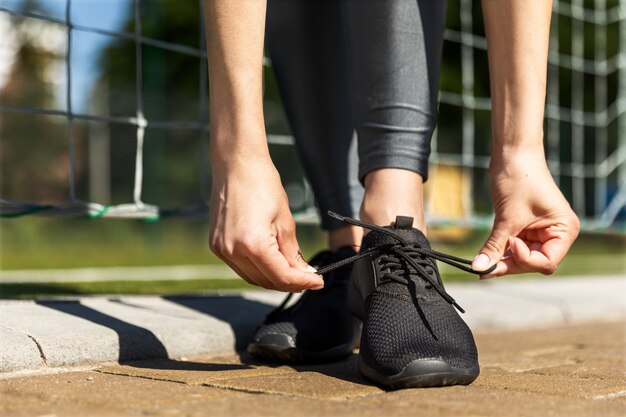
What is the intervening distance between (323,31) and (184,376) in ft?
2.74

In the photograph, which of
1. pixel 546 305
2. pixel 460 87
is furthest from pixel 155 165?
pixel 460 87

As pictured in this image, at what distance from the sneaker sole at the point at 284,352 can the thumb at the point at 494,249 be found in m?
0.36

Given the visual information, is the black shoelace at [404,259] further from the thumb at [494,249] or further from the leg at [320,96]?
the leg at [320,96]

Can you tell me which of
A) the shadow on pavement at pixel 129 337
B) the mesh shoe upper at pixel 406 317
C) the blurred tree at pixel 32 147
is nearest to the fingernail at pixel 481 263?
the mesh shoe upper at pixel 406 317

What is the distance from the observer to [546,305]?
2.60m

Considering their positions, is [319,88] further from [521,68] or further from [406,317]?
[406,317]

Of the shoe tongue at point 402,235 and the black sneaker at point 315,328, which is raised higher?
the shoe tongue at point 402,235

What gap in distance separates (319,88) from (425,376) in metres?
0.80

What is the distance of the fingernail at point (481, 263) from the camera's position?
126cm

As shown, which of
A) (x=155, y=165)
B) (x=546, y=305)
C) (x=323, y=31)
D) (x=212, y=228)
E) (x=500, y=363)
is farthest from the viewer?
(x=155, y=165)

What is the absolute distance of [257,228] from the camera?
1.20m

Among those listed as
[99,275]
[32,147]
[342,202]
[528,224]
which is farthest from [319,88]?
[32,147]

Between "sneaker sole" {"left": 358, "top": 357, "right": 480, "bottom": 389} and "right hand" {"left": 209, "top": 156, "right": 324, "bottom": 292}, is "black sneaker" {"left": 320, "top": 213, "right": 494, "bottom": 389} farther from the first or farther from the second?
"right hand" {"left": 209, "top": 156, "right": 324, "bottom": 292}

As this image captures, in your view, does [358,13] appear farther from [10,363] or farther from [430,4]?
[10,363]
